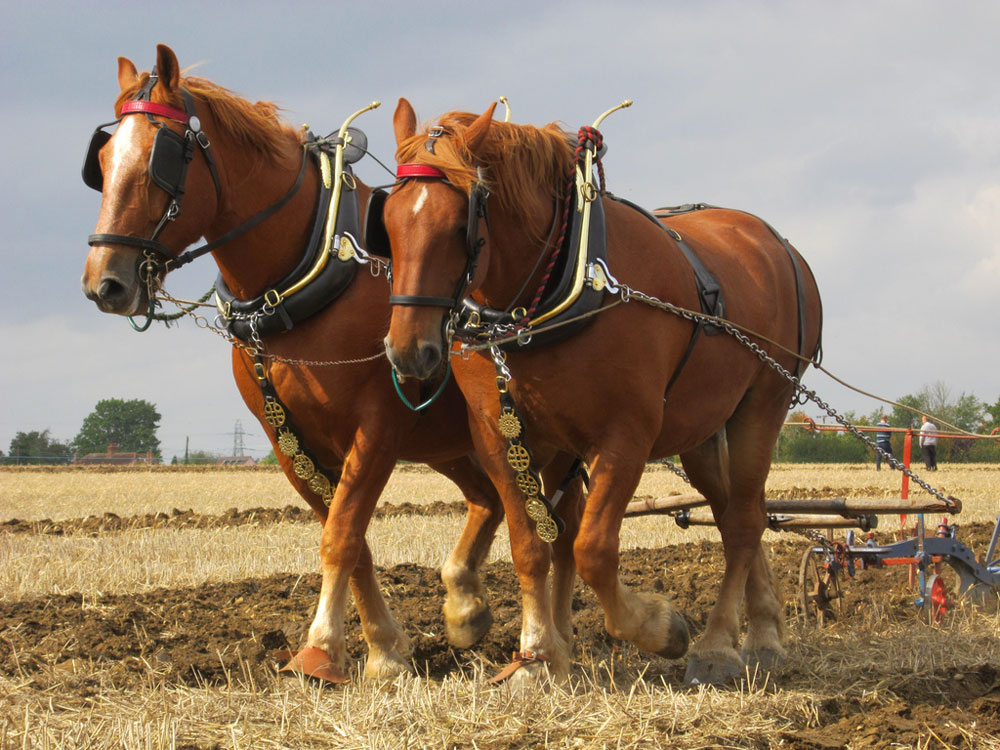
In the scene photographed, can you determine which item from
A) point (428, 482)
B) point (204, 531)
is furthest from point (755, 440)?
point (428, 482)

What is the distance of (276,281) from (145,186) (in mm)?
692

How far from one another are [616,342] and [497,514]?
1864 mm

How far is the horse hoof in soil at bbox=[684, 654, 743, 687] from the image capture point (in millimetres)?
4520

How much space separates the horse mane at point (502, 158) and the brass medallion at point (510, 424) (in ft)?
2.46

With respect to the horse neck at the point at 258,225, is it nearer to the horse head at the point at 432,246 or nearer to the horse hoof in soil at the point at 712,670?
the horse head at the point at 432,246

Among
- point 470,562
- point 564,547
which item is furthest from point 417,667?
point 564,547

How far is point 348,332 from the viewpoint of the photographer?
4375mm

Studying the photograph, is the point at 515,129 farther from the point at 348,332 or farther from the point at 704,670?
the point at 704,670

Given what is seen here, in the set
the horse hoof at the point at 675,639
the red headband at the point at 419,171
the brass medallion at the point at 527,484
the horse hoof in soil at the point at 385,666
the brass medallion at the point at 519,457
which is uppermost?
the red headband at the point at 419,171

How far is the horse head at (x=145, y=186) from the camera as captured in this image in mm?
3826

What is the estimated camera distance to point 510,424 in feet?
12.9

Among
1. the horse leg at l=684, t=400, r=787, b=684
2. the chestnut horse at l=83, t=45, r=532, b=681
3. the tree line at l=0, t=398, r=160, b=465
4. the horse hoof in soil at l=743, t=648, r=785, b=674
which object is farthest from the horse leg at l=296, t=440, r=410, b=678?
the tree line at l=0, t=398, r=160, b=465

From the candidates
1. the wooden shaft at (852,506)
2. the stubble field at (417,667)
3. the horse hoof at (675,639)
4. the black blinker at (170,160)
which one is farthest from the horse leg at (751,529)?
the black blinker at (170,160)

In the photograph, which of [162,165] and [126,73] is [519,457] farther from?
[126,73]
